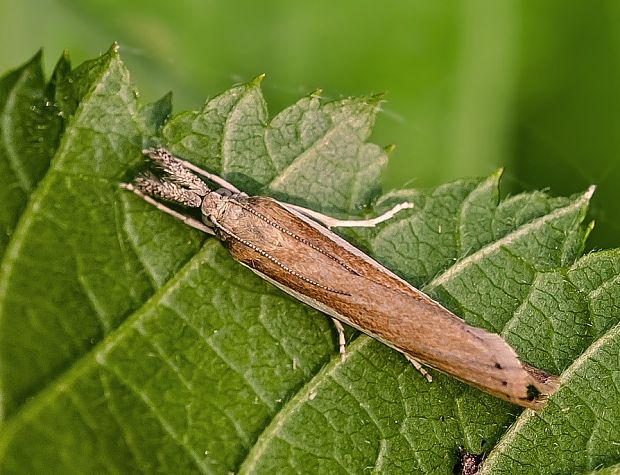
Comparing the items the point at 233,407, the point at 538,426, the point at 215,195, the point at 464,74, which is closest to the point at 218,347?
the point at 233,407

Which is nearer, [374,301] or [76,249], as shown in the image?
[76,249]

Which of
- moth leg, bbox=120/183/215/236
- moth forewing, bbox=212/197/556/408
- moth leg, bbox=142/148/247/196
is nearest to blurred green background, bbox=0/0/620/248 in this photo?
moth leg, bbox=142/148/247/196

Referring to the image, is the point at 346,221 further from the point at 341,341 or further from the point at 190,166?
the point at 190,166

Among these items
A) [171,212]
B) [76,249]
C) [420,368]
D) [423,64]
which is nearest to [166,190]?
[171,212]

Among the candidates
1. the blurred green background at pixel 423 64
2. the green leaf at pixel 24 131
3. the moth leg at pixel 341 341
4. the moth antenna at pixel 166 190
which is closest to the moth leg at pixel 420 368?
the moth leg at pixel 341 341

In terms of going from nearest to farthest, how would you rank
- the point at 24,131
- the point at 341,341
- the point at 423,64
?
the point at 24,131 < the point at 341,341 < the point at 423,64

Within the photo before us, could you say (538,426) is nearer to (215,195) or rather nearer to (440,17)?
(215,195)

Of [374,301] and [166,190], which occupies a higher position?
[374,301]

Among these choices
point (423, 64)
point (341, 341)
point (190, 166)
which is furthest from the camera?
point (423, 64)
